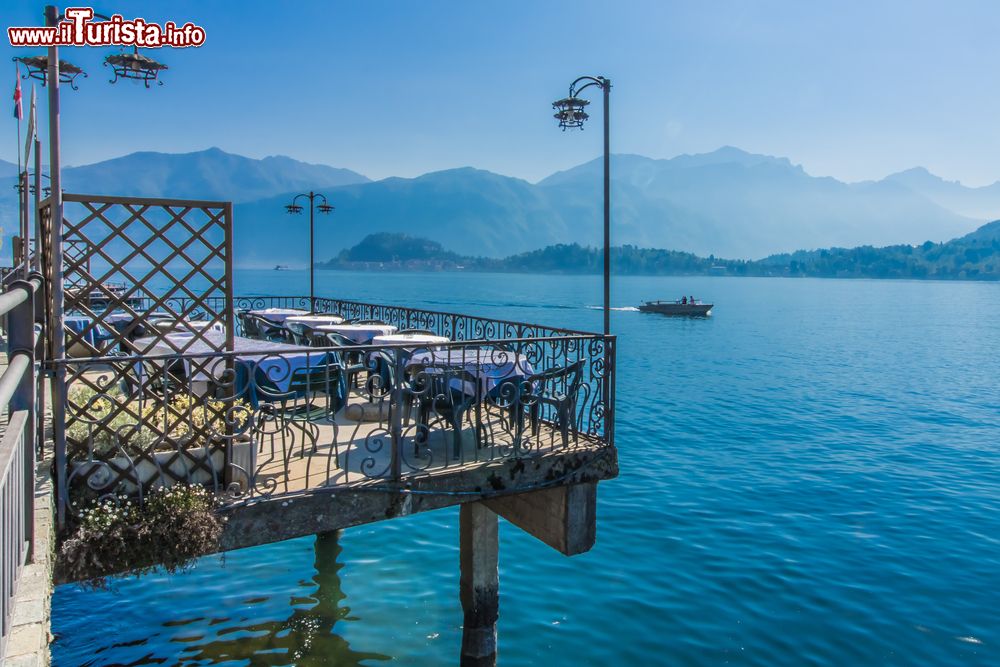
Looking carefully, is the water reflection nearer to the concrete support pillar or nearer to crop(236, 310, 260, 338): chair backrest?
the concrete support pillar

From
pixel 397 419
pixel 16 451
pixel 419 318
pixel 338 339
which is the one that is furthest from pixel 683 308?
pixel 16 451

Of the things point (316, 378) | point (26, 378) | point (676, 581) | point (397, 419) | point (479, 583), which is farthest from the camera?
point (676, 581)

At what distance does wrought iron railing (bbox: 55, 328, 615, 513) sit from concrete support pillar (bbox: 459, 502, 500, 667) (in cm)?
119

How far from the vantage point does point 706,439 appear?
77.5ft

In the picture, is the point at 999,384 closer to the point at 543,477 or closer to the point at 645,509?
the point at 645,509

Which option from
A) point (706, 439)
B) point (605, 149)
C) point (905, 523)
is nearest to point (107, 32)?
point (605, 149)

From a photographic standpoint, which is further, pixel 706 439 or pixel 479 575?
pixel 706 439

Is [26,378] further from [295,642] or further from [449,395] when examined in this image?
[295,642]

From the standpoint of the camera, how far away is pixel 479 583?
891cm

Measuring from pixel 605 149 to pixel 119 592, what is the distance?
981cm

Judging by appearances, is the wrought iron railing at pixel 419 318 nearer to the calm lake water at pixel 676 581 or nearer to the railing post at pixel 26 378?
the railing post at pixel 26 378

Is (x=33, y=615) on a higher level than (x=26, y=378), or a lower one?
lower

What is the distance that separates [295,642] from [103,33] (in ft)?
24.7

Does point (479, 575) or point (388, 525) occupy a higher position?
point (479, 575)
